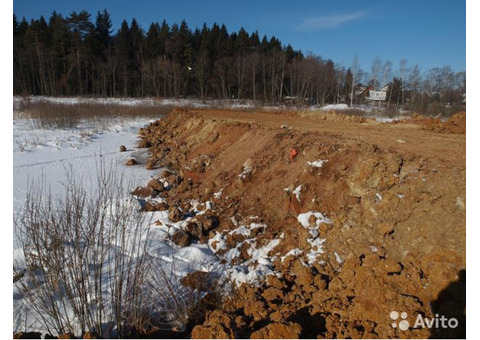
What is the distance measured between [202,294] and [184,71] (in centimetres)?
4890

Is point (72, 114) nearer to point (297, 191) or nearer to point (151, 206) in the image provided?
point (151, 206)

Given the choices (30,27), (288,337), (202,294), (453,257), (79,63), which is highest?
(30,27)

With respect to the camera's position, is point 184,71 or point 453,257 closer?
point 453,257

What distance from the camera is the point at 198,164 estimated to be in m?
8.59

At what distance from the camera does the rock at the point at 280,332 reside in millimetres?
2568

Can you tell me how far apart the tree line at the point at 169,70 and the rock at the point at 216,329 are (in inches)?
1583

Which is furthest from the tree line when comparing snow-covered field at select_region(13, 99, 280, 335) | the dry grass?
snow-covered field at select_region(13, 99, 280, 335)

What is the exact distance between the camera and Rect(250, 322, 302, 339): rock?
8.43 feet

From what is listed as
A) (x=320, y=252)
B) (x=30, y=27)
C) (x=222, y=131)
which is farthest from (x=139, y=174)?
(x=30, y=27)

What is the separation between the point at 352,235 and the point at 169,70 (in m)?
47.0

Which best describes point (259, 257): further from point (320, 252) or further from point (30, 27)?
point (30, 27)

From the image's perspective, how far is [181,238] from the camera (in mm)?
5105

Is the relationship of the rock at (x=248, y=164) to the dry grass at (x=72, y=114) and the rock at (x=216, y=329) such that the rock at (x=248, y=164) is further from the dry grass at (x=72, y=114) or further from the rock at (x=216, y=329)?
the dry grass at (x=72, y=114)

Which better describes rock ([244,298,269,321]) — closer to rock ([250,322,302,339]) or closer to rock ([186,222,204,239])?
rock ([250,322,302,339])
